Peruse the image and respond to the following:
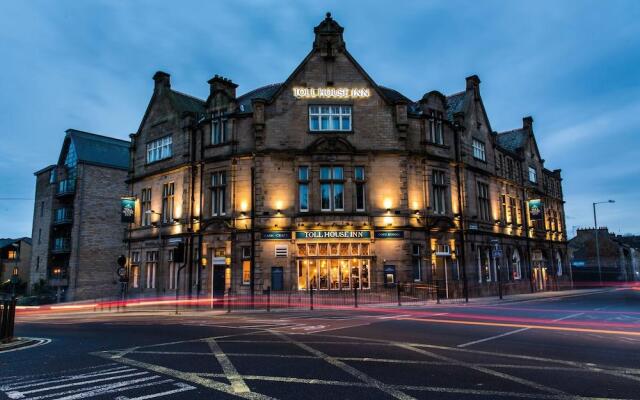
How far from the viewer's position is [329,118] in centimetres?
3036

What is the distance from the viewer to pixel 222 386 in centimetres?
664

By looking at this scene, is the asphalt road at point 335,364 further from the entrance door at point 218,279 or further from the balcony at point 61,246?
the balcony at point 61,246

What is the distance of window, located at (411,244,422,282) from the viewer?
29.6 m

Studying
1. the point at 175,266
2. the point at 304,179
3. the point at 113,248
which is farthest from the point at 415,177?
the point at 113,248

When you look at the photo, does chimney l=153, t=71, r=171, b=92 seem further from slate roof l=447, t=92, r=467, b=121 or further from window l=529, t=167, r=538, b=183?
window l=529, t=167, r=538, b=183

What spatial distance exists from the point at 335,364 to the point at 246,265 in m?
21.4

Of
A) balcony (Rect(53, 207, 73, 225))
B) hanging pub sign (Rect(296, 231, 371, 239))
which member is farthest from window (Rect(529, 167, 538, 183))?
balcony (Rect(53, 207, 73, 225))

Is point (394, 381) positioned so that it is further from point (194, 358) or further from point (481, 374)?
point (194, 358)

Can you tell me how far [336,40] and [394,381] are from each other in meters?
28.0

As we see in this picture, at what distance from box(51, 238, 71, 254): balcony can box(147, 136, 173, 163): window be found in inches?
756

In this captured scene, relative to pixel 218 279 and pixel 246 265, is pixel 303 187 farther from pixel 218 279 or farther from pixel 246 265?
pixel 218 279

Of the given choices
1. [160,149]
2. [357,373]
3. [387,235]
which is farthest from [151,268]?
[357,373]

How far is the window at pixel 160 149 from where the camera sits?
116 feet

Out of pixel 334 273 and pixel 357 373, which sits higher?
pixel 334 273
